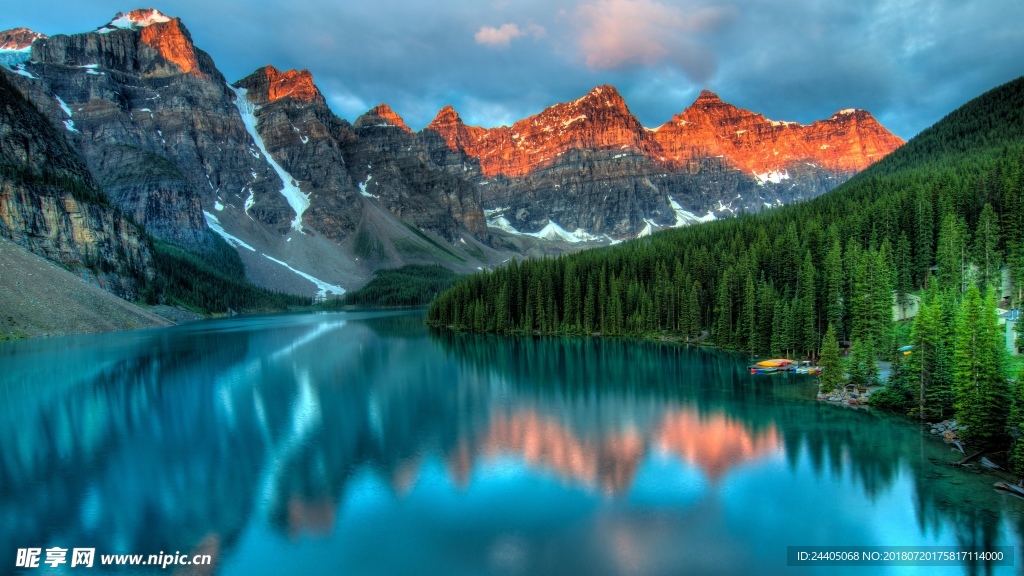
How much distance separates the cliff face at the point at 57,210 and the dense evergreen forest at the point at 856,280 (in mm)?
80614

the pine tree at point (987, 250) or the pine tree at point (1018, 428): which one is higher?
the pine tree at point (987, 250)

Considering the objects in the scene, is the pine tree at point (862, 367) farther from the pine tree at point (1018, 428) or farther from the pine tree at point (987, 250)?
the pine tree at point (987, 250)

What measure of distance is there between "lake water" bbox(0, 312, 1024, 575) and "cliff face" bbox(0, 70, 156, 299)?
89586mm

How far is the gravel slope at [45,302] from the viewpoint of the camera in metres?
91.8

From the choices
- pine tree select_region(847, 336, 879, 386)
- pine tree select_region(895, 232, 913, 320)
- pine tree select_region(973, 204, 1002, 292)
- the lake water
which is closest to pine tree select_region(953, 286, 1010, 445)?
the lake water

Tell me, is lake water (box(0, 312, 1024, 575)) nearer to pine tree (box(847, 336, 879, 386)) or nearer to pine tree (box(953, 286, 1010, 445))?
pine tree (box(953, 286, 1010, 445))

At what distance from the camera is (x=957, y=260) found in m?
57.8

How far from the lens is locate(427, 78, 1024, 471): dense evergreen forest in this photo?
1324 inches

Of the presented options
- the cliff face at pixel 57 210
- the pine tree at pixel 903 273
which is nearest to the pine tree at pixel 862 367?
the pine tree at pixel 903 273

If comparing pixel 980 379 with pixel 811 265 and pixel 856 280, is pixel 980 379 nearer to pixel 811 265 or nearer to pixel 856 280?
pixel 856 280

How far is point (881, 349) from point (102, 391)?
65.3 meters

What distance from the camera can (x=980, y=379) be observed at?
2752cm

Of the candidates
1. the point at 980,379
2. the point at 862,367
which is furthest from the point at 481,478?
the point at 862,367

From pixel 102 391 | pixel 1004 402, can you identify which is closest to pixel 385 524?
pixel 1004 402
